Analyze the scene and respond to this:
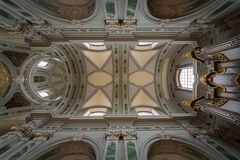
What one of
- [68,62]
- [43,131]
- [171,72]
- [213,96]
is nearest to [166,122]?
[213,96]

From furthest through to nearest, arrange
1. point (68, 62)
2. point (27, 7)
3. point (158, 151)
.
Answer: point (68, 62) → point (158, 151) → point (27, 7)

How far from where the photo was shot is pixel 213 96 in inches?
499

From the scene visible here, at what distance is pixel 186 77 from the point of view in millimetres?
19797

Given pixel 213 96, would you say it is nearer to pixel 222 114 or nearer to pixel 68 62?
pixel 222 114

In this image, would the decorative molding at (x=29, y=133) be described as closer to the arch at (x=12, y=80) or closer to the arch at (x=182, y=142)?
the arch at (x=12, y=80)

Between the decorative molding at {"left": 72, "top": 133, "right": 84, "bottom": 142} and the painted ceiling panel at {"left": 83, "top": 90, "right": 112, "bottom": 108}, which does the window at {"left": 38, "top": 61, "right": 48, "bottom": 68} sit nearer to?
the painted ceiling panel at {"left": 83, "top": 90, "right": 112, "bottom": 108}

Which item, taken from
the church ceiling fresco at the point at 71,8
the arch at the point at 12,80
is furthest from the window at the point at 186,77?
the arch at the point at 12,80

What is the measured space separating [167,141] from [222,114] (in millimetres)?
4043

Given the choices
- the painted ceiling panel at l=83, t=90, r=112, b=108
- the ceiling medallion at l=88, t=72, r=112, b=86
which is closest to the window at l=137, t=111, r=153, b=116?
the painted ceiling panel at l=83, t=90, r=112, b=108

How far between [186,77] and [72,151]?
10805mm

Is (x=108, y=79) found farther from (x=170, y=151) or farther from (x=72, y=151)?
(x=170, y=151)

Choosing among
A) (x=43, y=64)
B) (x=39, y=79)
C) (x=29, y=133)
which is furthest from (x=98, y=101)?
(x=29, y=133)

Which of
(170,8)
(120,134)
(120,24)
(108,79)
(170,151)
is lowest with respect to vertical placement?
(170,151)

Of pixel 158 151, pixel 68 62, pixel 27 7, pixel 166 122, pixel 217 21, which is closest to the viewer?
pixel 27 7
